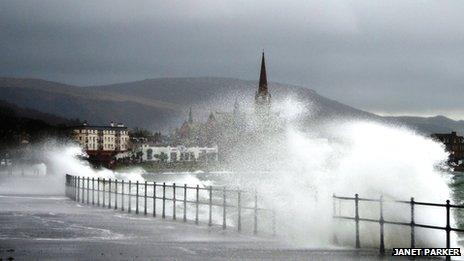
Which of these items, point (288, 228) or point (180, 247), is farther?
point (288, 228)

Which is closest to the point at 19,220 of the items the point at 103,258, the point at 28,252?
the point at 28,252

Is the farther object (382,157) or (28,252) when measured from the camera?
(382,157)

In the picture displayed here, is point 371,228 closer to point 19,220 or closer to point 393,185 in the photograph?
point 393,185

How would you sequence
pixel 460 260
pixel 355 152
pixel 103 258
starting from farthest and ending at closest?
pixel 355 152
pixel 460 260
pixel 103 258

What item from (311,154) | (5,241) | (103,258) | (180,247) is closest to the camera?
(103,258)

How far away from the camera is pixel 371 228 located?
83.3 ft

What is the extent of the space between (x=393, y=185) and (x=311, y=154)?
28.0 metres

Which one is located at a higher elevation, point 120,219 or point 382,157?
point 382,157

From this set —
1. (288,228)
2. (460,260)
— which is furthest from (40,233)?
(460,260)

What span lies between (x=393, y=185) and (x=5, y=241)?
492 inches

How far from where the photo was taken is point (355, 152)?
31578mm

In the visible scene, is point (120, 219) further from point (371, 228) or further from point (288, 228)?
point (371, 228)

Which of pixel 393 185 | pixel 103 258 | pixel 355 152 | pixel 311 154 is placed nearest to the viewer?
pixel 103 258

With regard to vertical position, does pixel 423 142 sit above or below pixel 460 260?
above
